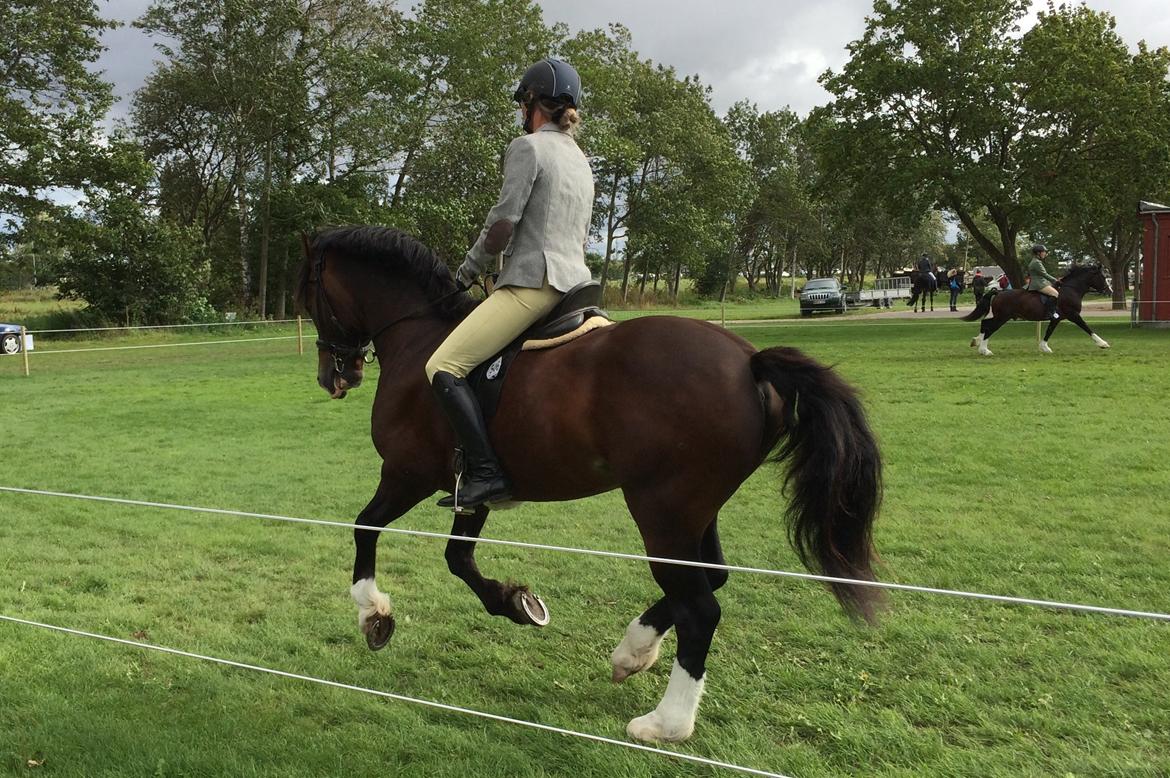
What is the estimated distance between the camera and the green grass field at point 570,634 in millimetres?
3105

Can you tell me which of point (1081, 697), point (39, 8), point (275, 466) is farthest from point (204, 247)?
point (1081, 697)

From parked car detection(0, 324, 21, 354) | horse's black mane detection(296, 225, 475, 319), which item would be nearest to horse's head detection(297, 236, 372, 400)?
horse's black mane detection(296, 225, 475, 319)

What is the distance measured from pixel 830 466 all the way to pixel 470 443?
4.97ft

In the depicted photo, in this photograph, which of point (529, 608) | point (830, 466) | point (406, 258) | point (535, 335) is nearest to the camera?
point (830, 466)

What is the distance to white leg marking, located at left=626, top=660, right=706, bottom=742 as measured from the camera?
314 centimetres

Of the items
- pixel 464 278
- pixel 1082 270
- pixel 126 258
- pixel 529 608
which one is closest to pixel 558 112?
pixel 464 278

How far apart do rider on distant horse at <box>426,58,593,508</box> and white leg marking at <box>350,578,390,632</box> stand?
65cm

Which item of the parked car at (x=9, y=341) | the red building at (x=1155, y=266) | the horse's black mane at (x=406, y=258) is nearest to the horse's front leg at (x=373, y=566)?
the horse's black mane at (x=406, y=258)

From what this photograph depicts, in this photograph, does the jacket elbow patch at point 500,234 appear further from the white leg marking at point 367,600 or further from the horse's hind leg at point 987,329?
the horse's hind leg at point 987,329

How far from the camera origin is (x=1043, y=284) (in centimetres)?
1677

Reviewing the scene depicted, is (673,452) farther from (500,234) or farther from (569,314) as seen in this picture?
(500,234)

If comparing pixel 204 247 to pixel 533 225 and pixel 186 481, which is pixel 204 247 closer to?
pixel 186 481

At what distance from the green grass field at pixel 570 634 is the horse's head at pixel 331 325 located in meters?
1.43

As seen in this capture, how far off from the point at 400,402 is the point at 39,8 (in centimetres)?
3036
